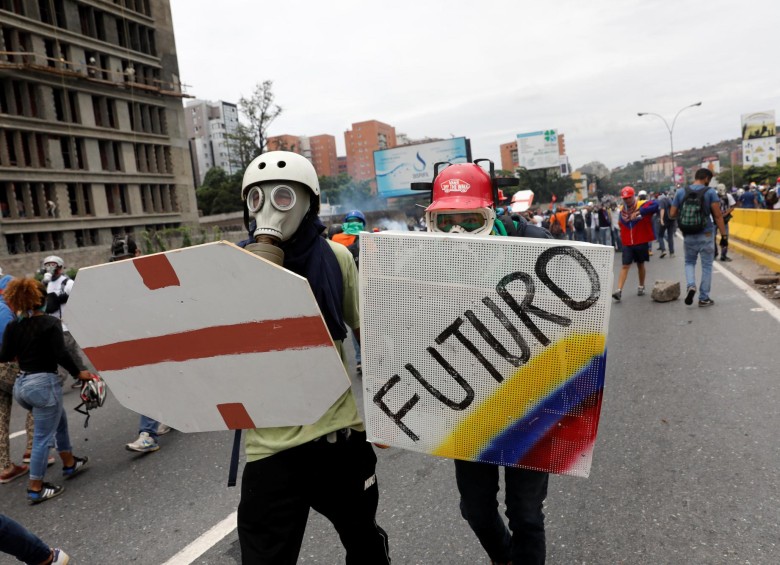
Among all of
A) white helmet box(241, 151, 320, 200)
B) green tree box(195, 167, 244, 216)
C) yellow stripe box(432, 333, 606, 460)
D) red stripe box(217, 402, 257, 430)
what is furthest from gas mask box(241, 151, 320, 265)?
green tree box(195, 167, 244, 216)

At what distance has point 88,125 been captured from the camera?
39469 millimetres

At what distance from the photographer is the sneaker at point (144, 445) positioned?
4.72 metres

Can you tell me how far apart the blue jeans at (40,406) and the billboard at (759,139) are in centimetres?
8418

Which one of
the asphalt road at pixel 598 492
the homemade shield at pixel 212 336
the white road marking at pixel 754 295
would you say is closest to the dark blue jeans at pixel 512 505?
the asphalt road at pixel 598 492

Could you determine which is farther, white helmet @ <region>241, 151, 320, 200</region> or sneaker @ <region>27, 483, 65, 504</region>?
sneaker @ <region>27, 483, 65, 504</region>

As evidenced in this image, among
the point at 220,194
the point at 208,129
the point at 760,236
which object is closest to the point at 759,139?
the point at 220,194

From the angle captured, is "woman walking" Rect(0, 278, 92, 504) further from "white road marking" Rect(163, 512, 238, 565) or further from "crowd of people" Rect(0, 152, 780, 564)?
"white road marking" Rect(163, 512, 238, 565)

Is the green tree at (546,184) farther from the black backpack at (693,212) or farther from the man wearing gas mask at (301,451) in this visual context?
the man wearing gas mask at (301,451)

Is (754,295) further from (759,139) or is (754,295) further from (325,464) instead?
(759,139)

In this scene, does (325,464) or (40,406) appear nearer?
(325,464)

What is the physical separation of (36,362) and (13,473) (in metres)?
1.10

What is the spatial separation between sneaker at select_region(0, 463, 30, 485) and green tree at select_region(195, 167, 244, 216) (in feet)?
212

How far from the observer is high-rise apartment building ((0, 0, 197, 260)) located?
115ft

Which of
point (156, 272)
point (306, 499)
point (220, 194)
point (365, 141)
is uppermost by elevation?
point (365, 141)
